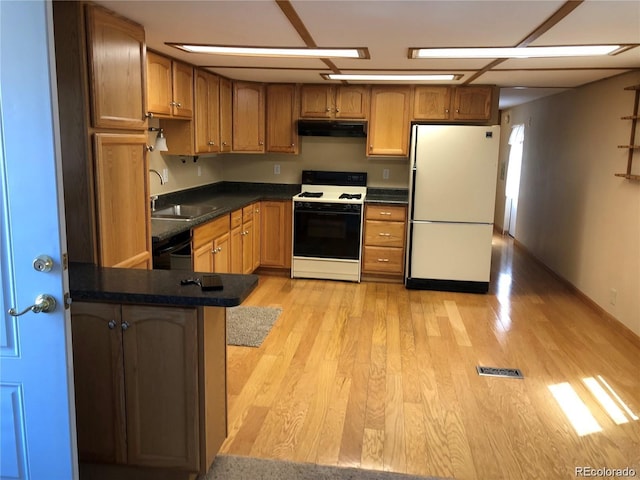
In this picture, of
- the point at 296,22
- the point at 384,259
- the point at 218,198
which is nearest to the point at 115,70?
the point at 296,22

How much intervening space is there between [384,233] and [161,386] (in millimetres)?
3688

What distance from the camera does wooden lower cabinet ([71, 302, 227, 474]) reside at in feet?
6.72

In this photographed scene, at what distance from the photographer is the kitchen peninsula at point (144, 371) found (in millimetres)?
2031

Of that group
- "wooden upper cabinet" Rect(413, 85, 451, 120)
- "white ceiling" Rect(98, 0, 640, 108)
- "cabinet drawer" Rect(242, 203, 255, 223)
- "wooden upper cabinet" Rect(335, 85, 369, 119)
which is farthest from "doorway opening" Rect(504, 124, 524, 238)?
"cabinet drawer" Rect(242, 203, 255, 223)

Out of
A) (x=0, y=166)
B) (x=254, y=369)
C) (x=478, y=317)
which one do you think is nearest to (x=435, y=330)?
(x=478, y=317)

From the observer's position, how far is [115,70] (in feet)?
8.26

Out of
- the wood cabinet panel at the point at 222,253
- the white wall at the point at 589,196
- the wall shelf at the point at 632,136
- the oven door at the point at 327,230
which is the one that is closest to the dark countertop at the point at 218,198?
the wood cabinet panel at the point at 222,253

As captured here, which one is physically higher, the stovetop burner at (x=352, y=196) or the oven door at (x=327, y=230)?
the stovetop burner at (x=352, y=196)

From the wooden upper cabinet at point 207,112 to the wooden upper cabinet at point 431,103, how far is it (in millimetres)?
2022

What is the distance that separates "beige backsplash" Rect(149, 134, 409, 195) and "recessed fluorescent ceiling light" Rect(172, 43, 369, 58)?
2123 millimetres

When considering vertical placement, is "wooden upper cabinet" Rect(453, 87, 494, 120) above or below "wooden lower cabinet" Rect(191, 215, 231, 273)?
above

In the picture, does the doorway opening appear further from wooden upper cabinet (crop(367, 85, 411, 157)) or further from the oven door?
the oven door
